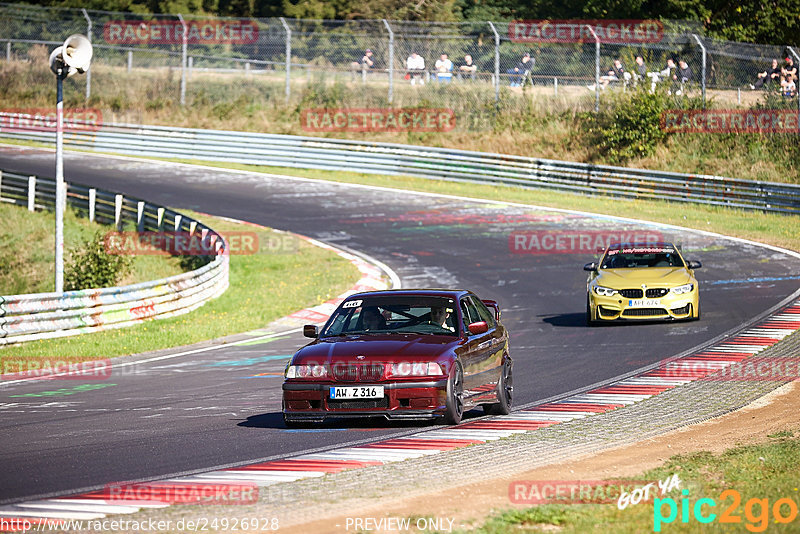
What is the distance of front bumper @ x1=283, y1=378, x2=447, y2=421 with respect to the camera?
32.8 ft

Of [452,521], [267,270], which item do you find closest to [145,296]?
[267,270]

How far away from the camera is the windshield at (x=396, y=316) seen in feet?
36.3

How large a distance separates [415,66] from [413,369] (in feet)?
104

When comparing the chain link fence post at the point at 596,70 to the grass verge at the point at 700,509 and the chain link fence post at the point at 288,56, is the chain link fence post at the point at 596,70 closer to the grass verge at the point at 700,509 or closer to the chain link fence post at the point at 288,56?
the chain link fence post at the point at 288,56

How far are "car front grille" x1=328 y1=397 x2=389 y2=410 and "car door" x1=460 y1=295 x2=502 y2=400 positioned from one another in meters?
0.95

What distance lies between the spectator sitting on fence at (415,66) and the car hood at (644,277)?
22193 millimetres

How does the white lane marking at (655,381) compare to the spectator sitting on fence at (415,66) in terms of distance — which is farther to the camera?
the spectator sitting on fence at (415,66)

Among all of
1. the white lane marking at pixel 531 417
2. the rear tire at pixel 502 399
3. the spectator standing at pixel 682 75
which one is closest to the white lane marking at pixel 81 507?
the white lane marking at pixel 531 417

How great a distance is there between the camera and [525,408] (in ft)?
39.3

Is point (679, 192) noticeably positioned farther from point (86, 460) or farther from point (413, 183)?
point (86, 460)

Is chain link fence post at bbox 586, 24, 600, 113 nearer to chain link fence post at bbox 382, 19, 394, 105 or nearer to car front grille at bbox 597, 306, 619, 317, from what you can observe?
chain link fence post at bbox 382, 19, 394, 105

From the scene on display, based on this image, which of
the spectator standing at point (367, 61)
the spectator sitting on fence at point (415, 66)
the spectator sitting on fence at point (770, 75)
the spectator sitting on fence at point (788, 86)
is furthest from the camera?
the spectator standing at point (367, 61)

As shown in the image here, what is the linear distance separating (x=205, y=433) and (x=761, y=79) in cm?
2936

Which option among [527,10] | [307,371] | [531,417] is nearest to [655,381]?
[531,417]
